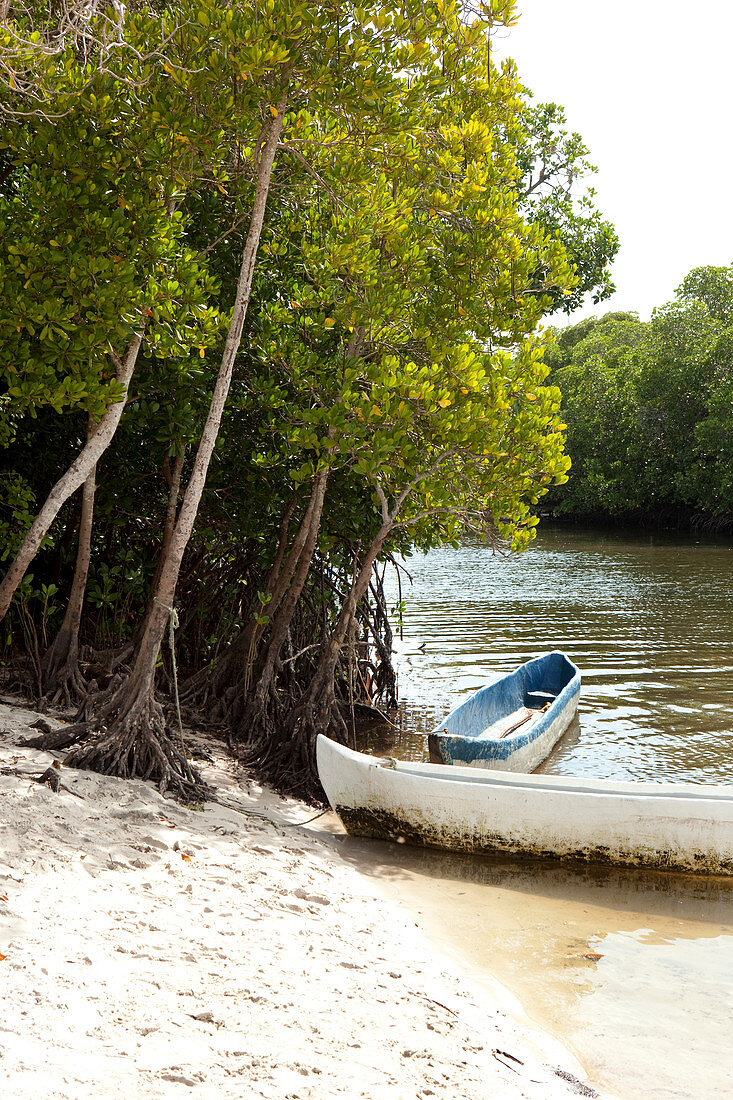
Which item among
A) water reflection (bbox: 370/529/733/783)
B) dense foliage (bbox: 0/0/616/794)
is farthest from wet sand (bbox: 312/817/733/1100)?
water reflection (bbox: 370/529/733/783)

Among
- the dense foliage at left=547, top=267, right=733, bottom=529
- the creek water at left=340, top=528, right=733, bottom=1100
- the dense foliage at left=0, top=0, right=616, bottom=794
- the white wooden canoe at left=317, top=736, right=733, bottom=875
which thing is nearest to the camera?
the creek water at left=340, top=528, right=733, bottom=1100

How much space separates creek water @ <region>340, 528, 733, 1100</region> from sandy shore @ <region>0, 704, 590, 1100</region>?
413 mm

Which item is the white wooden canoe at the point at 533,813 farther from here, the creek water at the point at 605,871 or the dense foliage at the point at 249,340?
the dense foliage at the point at 249,340

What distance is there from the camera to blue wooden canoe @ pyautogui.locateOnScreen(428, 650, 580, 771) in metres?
7.15

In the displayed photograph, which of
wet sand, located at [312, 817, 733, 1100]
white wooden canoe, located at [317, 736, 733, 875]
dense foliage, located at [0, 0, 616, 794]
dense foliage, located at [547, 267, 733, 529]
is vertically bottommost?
wet sand, located at [312, 817, 733, 1100]

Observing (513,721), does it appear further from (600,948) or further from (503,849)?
(600,948)

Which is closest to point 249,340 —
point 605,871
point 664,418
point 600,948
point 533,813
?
point 533,813

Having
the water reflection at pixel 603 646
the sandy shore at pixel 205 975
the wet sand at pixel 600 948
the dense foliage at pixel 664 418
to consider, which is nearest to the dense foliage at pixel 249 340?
the sandy shore at pixel 205 975

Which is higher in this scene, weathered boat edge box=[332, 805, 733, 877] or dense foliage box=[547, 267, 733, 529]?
dense foliage box=[547, 267, 733, 529]

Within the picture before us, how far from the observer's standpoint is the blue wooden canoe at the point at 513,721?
23.5 feet

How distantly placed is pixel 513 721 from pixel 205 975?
6.34 metres

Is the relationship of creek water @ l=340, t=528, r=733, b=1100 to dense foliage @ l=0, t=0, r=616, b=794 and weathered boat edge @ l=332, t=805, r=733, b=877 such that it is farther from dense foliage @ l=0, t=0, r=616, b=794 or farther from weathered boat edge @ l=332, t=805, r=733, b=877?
dense foliage @ l=0, t=0, r=616, b=794

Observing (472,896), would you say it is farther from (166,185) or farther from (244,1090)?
(166,185)

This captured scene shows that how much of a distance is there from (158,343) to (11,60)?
1.76 metres
